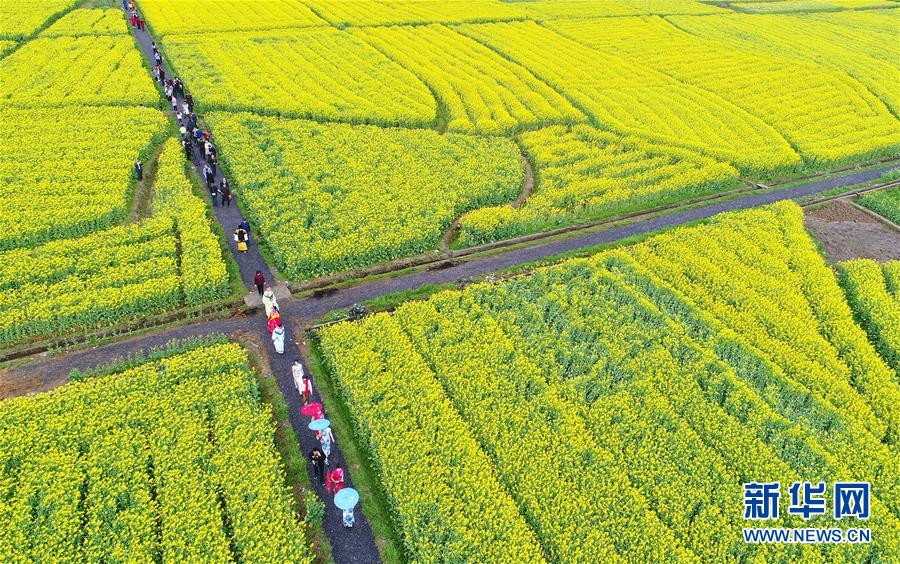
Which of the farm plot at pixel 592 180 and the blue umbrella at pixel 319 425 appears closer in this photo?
the blue umbrella at pixel 319 425

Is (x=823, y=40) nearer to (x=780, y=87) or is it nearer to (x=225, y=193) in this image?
(x=780, y=87)

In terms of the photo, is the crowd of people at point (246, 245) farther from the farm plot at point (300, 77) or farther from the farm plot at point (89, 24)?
the farm plot at point (89, 24)

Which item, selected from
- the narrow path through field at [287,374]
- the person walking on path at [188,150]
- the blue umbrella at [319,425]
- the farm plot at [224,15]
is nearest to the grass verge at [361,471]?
the narrow path through field at [287,374]

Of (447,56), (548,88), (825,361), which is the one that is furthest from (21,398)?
(447,56)

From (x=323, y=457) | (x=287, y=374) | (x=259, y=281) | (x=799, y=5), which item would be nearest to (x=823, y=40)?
(x=799, y=5)

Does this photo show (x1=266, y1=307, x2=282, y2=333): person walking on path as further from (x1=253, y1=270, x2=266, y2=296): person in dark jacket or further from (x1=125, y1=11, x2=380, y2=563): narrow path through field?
(x1=253, y1=270, x2=266, y2=296): person in dark jacket

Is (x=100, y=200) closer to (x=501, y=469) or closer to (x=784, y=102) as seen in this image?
(x=501, y=469)
